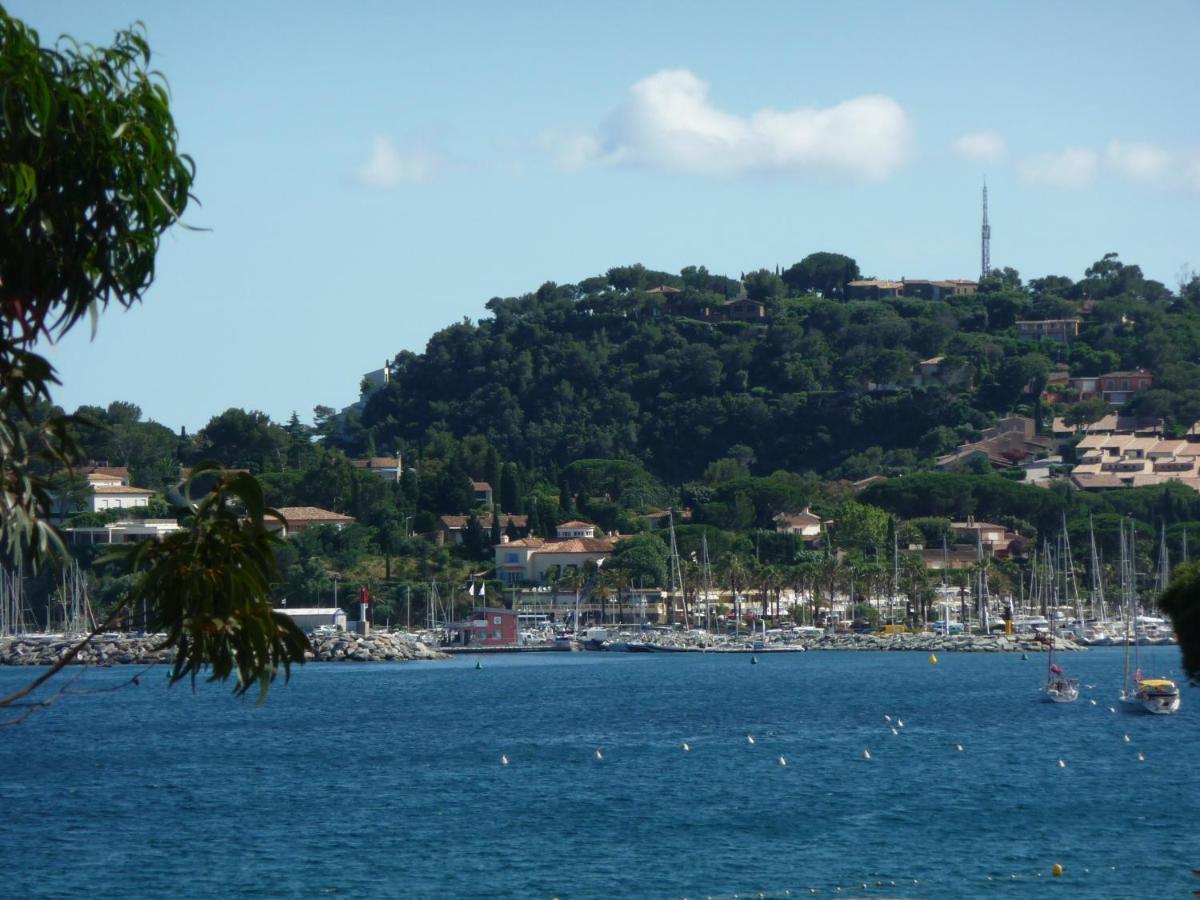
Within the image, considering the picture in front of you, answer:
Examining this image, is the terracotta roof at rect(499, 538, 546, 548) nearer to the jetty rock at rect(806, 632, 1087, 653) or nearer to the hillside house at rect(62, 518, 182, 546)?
the hillside house at rect(62, 518, 182, 546)

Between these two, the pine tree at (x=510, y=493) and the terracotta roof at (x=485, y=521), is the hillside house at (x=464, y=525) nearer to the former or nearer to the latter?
the terracotta roof at (x=485, y=521)

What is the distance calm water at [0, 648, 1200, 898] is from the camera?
27.4 metres

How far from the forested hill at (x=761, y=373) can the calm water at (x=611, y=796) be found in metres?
92.2

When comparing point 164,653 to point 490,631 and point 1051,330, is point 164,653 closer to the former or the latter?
point 490,631

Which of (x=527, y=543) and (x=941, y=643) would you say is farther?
(x=527, y=543)

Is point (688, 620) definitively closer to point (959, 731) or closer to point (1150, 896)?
point (959, 731)

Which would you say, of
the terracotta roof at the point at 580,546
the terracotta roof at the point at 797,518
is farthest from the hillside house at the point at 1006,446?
the terracotta roof at the point at 580,546

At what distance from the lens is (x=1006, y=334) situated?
603ft

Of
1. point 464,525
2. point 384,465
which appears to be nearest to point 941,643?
point 464,525

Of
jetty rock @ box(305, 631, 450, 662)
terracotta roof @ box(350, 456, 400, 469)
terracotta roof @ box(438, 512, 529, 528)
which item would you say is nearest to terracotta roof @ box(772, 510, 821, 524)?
terracotta roof @ box(438, 512, 529, 528)

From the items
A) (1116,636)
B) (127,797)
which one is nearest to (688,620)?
(1116,636)

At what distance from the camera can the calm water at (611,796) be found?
90.0 feet

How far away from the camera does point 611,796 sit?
37.0 meters

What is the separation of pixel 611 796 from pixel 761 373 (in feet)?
469
